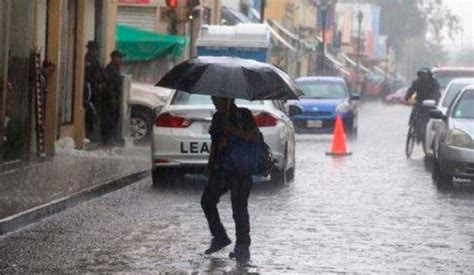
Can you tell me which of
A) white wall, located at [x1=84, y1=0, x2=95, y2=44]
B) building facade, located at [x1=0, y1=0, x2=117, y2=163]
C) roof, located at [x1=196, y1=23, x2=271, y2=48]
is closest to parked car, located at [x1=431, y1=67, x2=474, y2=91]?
roof, located at [x1=196, y1=23, x2=271, y2=48]

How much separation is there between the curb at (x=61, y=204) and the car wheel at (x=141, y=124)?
8.56 meters

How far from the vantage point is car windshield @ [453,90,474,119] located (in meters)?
20.5

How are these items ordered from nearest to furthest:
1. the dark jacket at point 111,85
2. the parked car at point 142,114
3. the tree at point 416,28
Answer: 1. the dark jacket at point 111,85
2. the parked car at point 142,114
3. the tree at point 416,28

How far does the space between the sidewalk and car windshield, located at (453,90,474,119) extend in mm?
4630

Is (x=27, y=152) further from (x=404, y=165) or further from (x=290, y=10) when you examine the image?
(x=290, y=10)

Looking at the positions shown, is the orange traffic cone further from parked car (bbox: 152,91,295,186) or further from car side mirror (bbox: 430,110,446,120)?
parked car (bbox: 152,91,295,186)

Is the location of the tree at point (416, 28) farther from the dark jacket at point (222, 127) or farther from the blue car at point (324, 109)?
the dark jacket at point (222, 127)

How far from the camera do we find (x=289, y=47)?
6225 cm

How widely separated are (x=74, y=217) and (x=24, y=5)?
675 cm

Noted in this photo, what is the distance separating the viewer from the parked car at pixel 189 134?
61.2 ft

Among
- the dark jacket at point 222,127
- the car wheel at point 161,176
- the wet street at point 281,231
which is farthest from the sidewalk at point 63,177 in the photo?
the dark jacket at point 222,127

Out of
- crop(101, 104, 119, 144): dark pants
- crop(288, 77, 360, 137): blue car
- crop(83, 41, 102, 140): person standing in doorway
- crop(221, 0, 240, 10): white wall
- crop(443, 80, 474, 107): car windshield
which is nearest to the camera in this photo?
crop(443, 80, 474, 107): car windshield

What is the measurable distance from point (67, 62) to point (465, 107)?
7429 millimetres

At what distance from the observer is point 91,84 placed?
85.8 feet
